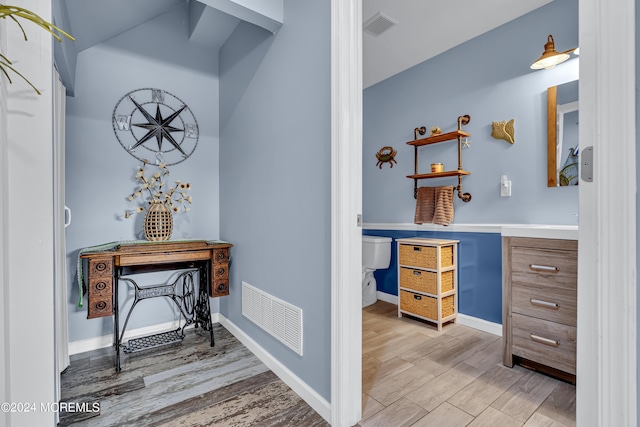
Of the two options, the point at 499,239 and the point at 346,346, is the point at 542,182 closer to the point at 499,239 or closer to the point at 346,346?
the point at 499,239

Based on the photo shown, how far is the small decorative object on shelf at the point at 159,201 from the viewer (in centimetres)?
228

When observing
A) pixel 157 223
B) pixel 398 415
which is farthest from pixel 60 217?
pixel 398 415

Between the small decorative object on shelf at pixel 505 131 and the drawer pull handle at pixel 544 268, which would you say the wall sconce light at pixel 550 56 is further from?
the drawer pull handle at pixel 544 268

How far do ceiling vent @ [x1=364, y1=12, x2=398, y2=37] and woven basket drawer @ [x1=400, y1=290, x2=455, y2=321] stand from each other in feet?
7.76

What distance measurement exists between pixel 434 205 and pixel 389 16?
170cm

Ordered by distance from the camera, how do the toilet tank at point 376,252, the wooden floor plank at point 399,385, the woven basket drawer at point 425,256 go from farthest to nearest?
the toilet tank at point 376,252 → the woven basket drawer at point 425,256 → the wooden floor plank at point 399,385

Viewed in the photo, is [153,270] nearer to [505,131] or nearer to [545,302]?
[545,302]

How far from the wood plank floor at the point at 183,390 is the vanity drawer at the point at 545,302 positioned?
1.38 meters

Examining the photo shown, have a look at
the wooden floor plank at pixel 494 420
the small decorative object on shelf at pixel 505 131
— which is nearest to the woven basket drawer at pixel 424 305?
the wooden floor plank at pixel 494 420

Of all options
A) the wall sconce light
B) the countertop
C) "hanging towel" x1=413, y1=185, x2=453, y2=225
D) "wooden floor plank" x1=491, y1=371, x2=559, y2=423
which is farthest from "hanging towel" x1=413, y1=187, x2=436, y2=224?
"wooden floor plank" x1=491, y1=371, x2=559, y2=423

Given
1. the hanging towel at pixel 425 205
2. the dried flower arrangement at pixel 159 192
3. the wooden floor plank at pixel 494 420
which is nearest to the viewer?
the wooden floor plank at pixel 494 420

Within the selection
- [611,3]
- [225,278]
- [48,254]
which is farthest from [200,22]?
[611,3]

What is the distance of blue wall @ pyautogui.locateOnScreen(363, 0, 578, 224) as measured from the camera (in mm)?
2244

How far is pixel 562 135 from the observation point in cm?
219
